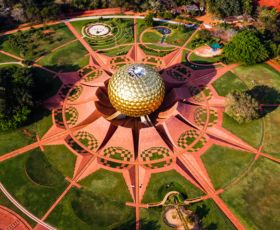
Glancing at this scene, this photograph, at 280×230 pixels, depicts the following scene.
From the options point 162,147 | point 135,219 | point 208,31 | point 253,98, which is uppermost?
point 208,31

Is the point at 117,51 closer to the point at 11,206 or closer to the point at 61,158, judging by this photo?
the point at 61,158

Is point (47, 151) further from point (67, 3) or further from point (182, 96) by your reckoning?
point (67, 3)

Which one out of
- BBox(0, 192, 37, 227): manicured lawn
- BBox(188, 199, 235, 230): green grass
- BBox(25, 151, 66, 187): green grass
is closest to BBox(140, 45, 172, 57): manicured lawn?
BBox(25, 151, 66, 187): green grass

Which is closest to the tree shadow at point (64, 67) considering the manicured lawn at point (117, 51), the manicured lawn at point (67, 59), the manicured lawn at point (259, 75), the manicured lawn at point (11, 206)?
the manicured lawn at point (67, 59)

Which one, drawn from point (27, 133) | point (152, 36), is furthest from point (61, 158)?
point (152, 36)

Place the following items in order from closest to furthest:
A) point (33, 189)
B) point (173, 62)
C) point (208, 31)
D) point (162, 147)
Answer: point (33, 189) → point (162, 147) → point (173, 62) → point (208, 31)

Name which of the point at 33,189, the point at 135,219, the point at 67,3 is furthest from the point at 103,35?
the point at 135,219

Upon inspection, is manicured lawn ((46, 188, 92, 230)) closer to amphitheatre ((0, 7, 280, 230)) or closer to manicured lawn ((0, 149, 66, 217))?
amphitheatre ((0, 7, 280, 230))
